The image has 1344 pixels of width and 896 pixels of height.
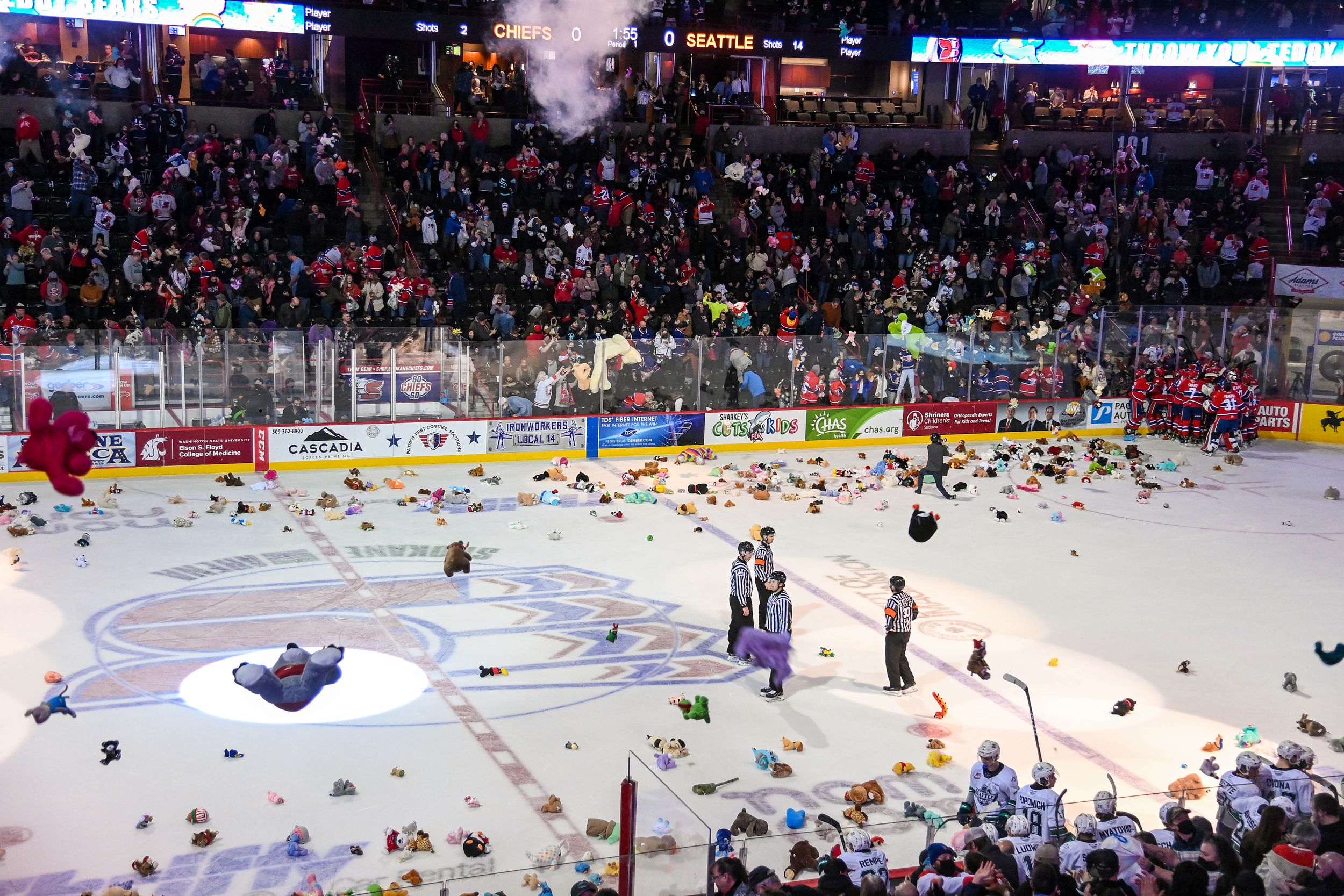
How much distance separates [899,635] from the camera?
43.6ft

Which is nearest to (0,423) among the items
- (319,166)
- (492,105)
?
(319,166)

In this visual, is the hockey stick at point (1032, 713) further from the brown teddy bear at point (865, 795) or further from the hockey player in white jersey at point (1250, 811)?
the hockey player in white jersey at point (1250, 811)

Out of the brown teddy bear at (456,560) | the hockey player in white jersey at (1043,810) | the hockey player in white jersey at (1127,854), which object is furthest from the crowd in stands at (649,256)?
the hockey player in white jersey at (1127,854)

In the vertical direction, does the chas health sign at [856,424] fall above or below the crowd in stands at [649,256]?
below

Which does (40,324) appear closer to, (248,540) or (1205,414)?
(248,540)

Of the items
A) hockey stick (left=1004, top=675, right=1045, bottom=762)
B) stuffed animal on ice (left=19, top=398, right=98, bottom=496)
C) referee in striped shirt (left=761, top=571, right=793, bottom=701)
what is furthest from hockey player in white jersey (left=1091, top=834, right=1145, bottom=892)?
stuffed animal on ice (left=19, top=398, right=98, bottom=496)

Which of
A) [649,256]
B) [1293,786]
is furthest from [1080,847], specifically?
[649,256]

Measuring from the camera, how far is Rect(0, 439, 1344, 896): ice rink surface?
10414 mm

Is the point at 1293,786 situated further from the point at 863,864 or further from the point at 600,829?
the point at 600,829

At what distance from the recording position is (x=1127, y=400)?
28609 millimetres

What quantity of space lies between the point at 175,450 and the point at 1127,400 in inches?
741

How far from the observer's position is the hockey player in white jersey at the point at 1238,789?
9.18 metres

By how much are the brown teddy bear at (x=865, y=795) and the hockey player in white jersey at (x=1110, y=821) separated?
2.61 metres

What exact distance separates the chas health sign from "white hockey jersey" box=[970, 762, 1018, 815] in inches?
650
